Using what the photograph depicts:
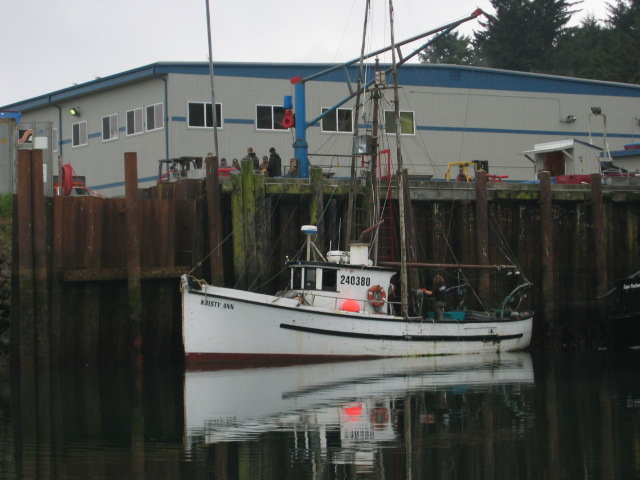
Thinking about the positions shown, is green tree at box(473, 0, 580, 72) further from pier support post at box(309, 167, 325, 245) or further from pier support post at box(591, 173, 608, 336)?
pier support post at box(309, 167, 325, 245)

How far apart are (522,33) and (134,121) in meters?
44.1

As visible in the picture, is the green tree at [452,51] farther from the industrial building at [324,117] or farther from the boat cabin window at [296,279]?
the boat cabin window at [296,279]

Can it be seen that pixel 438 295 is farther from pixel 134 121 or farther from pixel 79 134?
pixel 79 134

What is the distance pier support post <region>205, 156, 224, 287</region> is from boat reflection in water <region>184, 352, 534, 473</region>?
258 cm

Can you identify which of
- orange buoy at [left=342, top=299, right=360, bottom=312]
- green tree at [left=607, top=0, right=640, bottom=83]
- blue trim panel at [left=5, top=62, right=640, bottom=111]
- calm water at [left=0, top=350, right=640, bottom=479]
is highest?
green tree at [left=607, top=0, right=640, bottom=83]

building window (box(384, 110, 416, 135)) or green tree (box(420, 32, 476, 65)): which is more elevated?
green tree (box(420, 32, 476, 65))

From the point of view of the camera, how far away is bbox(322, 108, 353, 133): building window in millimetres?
36156

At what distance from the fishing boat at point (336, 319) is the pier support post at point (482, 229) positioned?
2.28 feet

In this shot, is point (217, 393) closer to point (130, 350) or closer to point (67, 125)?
point (130, 350)

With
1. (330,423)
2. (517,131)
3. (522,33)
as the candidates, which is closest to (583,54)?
(522,33)

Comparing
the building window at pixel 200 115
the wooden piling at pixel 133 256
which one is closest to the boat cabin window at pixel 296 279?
the wooden piling at pixel 133 256

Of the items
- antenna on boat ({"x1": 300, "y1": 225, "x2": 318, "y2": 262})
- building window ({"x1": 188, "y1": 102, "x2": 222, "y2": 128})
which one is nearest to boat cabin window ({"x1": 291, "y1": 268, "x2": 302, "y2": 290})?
antenna on boat ({"x1": 300, "y1": 225, "x2": 318, "y2": 262})

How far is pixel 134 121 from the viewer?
35.7m

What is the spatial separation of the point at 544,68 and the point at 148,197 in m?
52.4
